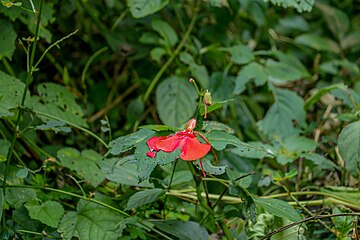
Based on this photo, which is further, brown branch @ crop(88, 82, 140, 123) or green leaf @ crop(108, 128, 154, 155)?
brown branch @ crop(88, 82, 140, 123)

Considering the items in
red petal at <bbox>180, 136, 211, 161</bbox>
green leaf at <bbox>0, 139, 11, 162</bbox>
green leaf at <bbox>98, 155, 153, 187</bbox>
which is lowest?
green leaf at <bbox>98, 155, 153, 187</bbox>

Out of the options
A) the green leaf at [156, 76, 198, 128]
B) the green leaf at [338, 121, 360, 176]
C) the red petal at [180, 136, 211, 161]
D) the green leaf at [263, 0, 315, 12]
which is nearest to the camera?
the red petal at [180, 136, 211, 161]

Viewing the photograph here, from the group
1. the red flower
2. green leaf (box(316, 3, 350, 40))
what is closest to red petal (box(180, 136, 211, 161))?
the red flower

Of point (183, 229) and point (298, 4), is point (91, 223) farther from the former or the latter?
point (298, 4)

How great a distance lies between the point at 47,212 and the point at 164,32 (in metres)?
0.63

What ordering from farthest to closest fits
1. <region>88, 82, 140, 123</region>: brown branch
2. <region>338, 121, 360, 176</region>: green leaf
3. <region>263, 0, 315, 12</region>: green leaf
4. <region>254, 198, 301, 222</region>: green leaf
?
<region>88, 82, 140, 123</region>: brown branch, <region>263, 0, 315, 12</region>: green leaf, <region>338, 121, 360, 176</region>: green leaf, <region>254, 198, 301, 222</region>: green leaf

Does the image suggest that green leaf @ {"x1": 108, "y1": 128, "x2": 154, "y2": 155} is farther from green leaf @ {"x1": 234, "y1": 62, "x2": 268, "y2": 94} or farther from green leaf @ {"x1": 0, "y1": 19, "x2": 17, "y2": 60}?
green leaf @ {"x1": 234, "y1": 62, "x2": 268, "y2": 94}

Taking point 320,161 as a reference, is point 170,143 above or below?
above

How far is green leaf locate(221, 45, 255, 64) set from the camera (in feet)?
4.91

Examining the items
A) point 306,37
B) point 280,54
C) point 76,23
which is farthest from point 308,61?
point 76,23

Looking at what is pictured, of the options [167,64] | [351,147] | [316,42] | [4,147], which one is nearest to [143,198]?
[4,147]

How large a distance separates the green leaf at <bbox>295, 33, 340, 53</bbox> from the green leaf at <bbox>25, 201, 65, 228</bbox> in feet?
3.79

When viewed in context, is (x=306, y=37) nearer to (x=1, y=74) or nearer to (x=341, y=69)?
(x=341, y=69)

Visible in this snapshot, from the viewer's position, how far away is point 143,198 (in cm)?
103
